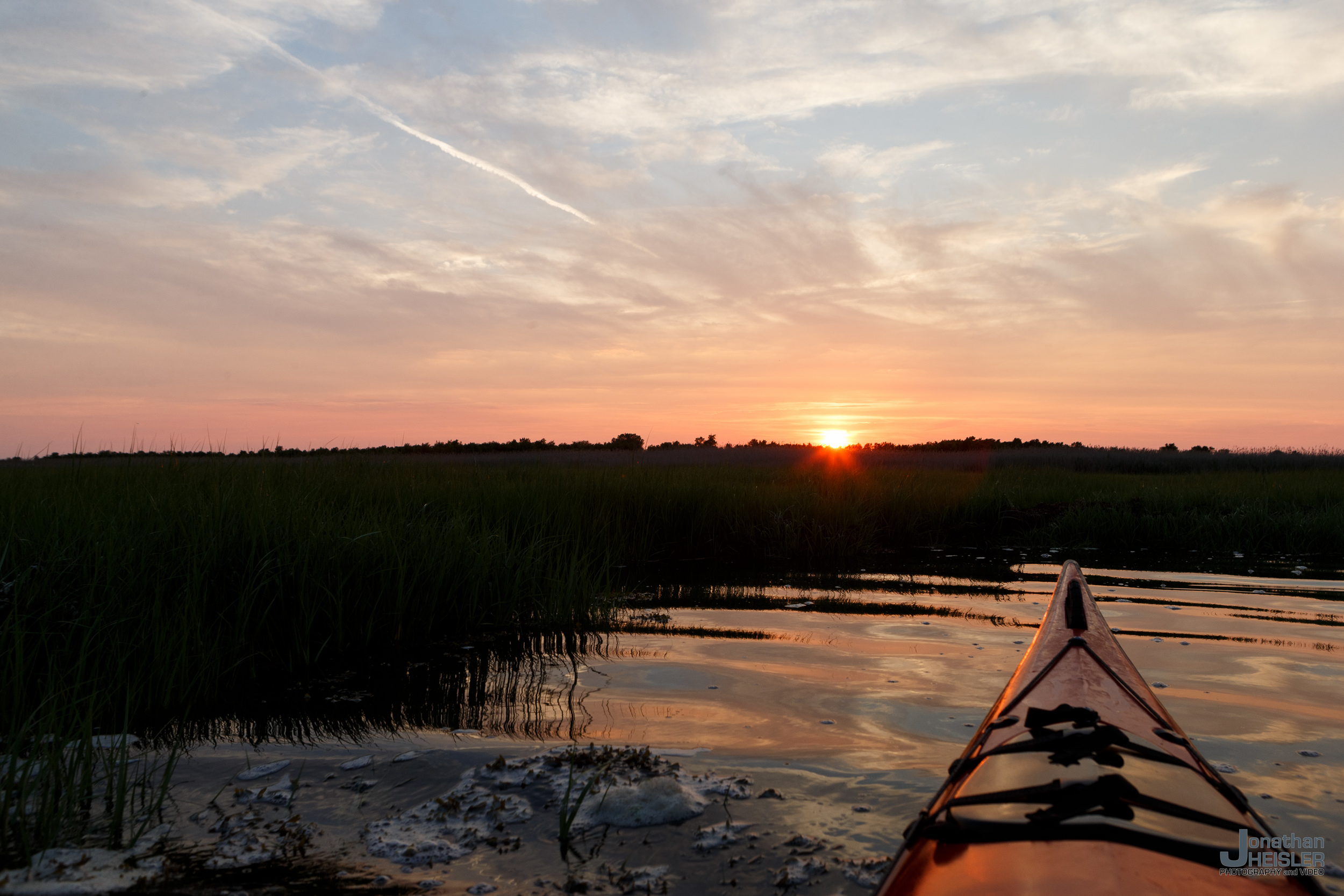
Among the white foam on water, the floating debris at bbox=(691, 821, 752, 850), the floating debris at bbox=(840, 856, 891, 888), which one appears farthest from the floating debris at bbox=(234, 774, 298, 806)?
the floating debris at bbox=(840, 856, 891, 888)

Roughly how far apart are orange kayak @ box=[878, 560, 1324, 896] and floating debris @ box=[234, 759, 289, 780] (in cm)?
265

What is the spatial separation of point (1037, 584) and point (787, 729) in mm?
5972

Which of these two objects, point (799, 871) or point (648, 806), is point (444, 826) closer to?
point (648, 806)

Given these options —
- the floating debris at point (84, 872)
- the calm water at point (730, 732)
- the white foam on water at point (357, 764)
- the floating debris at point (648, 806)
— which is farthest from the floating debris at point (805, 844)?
the floating debris at point (84, 872)

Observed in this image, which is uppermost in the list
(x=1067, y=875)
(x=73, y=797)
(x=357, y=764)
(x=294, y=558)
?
(x=294, y=558)

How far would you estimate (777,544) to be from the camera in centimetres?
1088

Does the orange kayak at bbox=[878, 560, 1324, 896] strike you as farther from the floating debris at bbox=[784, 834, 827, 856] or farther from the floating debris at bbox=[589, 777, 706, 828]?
the floating debris at bbox=[589, 777, 706, 828]

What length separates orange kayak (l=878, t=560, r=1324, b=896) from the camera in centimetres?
175

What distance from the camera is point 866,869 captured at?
2453 millimetres

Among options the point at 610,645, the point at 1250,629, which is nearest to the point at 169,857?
the point at 610,645

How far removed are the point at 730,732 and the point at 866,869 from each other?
142 cm

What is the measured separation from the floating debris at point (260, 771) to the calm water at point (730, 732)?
0.04m

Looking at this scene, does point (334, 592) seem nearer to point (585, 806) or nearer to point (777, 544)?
point (585, 806)

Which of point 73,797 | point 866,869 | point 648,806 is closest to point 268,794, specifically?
point 73,797
